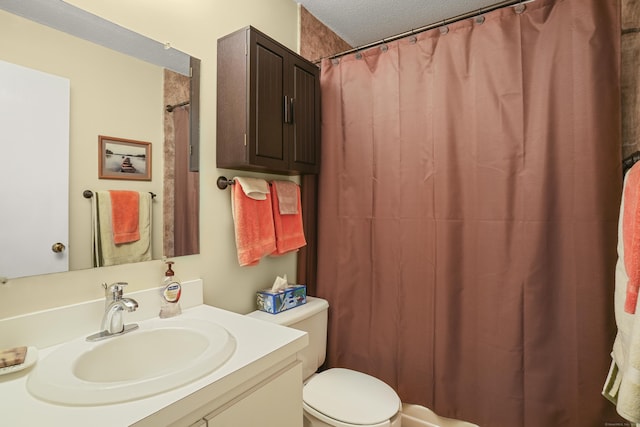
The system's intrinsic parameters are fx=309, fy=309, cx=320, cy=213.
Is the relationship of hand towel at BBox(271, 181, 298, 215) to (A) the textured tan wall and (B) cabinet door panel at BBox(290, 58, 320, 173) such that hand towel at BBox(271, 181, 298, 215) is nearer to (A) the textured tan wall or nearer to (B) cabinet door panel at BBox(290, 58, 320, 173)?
(B) cabinet door panel at BBox(290, 58, 320, 173)

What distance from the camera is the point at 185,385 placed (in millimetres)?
695

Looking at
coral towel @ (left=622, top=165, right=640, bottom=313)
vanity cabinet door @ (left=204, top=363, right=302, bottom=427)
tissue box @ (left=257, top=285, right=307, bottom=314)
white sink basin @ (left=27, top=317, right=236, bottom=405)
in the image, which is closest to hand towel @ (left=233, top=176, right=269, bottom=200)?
tissue box @ (left=257, top=285, right=307, bottom=314)

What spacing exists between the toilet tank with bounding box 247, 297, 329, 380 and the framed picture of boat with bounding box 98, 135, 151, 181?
0.80 m

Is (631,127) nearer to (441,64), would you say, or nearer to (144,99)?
(441,64)

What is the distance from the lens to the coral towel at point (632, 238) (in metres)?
0.83

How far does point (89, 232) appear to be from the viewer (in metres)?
1.00

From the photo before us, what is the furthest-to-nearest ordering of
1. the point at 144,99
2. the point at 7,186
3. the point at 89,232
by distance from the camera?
the point at 144,99
the point at 89,232
the point at 7,186

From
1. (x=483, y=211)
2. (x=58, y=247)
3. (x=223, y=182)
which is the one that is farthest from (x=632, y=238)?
(x=58, y=247)

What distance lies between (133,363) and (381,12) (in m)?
2.15

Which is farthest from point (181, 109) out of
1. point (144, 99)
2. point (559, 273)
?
point (559, 273)

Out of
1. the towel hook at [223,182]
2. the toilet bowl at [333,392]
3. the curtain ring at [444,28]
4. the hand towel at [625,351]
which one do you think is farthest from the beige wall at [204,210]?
the hand towel at [625,351]

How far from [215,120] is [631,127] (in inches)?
65.0

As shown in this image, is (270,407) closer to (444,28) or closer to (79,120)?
(79,120)

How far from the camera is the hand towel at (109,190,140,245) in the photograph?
3.44ft
